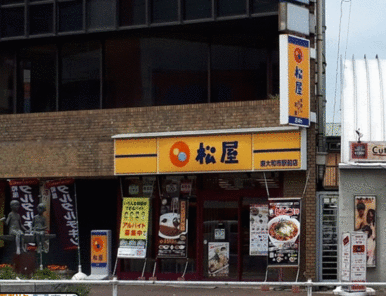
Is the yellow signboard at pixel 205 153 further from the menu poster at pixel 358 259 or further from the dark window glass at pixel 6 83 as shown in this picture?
the dark window glass at pixel 6 83

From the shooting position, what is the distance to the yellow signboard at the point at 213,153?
88.0ft

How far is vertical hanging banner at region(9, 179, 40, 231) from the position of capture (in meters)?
30.4

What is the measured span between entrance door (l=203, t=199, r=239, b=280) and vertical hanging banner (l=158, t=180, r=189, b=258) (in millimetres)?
657

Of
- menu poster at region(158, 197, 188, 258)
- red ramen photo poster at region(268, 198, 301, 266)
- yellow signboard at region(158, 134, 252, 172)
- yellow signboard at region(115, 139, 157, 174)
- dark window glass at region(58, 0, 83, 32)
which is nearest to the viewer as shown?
red ramen photo poster at region(268, 198, 301, 266)

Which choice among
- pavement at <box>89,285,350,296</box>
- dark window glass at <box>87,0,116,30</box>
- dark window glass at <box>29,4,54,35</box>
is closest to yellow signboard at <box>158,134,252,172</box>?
pavement at <box>89,285,350,296</box>

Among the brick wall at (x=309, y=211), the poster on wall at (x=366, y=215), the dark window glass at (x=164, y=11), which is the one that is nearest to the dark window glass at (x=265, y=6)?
the dark window glass at (x=164, y=11)

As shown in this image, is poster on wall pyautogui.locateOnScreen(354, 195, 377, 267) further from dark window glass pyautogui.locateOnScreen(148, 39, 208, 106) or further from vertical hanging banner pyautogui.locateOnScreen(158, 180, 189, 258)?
dark window glass pyautogui.locateOnScreen(148, 39, 208, 106)

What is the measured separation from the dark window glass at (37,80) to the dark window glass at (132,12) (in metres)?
3.22

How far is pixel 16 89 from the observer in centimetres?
3184

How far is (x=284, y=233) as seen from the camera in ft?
87.6

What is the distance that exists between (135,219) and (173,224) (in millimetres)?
1228

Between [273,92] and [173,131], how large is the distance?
10.6ft

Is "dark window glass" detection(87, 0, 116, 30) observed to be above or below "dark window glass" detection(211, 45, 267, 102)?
above

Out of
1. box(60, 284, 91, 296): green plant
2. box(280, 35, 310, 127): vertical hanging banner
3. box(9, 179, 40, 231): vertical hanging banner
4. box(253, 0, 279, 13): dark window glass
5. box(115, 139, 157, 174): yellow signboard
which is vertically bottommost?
box(60, 284, 91, 296): green plant
